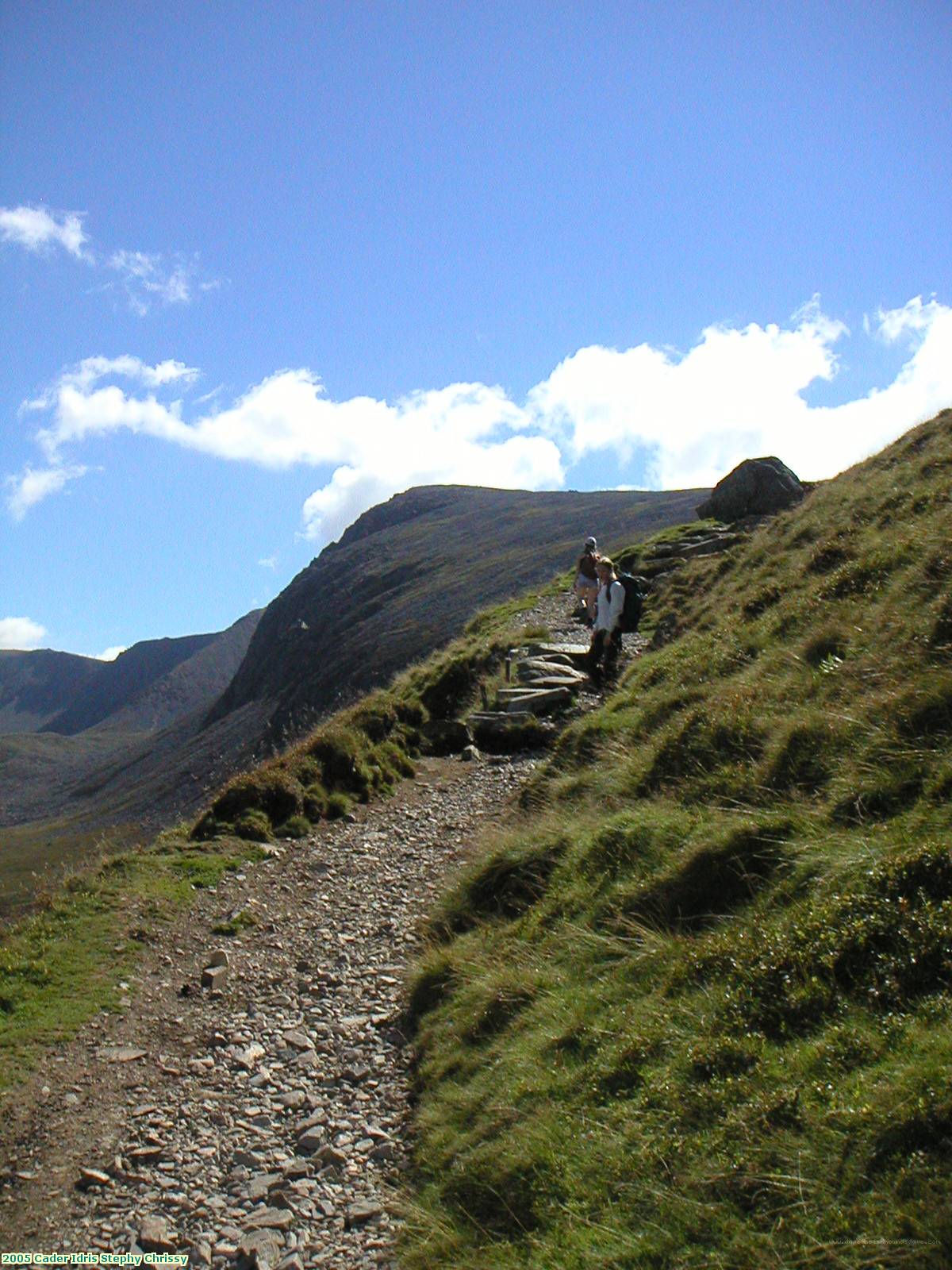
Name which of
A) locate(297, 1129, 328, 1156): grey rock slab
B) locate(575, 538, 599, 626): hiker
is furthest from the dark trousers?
locate(297, 1129, 328, 1156): grey rock slab

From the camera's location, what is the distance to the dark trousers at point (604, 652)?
17942 mm

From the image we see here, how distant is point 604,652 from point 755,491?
2184 cm

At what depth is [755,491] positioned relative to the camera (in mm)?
37375

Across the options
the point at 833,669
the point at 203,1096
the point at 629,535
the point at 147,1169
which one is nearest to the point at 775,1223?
the point at 147,1169

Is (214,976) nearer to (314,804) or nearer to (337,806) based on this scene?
(314,804)

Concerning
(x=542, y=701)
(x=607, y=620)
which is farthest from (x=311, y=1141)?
(x=542, y=701)

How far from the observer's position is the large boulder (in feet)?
119

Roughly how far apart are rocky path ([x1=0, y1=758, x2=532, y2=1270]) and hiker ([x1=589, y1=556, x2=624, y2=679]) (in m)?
7.80

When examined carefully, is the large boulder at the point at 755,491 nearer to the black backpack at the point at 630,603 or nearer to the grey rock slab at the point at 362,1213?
the black backpack at the point at 630,603

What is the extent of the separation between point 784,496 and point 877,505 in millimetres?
21938

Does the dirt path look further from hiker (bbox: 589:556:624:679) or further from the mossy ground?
hiker (bbox: 589:556:624:679)

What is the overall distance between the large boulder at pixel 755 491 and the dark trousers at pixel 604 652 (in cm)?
1941

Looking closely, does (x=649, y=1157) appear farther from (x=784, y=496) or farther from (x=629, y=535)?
(x=629, y=535)

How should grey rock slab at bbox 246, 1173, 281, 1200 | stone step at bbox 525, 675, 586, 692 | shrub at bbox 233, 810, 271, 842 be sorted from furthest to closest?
stone step at bbox 525, 675, 586, 692
shrub at bbox 233, 810, 271, 842
grey rock slab at bbox 246, 1173, 281, 1200
